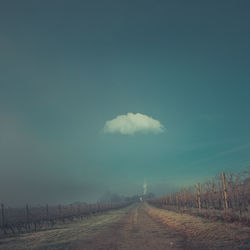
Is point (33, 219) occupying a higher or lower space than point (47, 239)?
lower

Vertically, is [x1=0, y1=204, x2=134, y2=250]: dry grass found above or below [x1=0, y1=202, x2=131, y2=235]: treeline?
above

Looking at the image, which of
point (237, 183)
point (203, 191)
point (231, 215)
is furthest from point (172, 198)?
point (231, 215)

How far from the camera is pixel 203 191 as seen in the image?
31.5 m

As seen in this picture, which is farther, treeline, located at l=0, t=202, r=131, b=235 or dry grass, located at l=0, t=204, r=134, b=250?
treeline, located at l=0, t=202, r=131, b=235

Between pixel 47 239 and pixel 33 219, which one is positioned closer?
pixel 47 239

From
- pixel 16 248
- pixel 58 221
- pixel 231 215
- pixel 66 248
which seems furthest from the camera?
pixel 58 221

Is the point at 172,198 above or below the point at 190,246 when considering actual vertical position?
below

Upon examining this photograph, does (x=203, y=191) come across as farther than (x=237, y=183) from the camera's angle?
Yes

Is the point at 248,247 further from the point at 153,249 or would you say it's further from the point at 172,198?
the point at 172,198

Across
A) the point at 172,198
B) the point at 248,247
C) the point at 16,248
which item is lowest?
the point at 172,198

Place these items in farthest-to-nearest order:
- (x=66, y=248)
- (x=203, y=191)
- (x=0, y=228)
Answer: (x=203, y=191)
(x=0, y=228)
(x=66, y=248)

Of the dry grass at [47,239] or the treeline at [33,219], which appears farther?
the treeline at [33,219]

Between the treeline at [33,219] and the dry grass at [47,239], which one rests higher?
the dry grass at [47,239]

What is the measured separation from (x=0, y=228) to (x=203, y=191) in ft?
92.3
